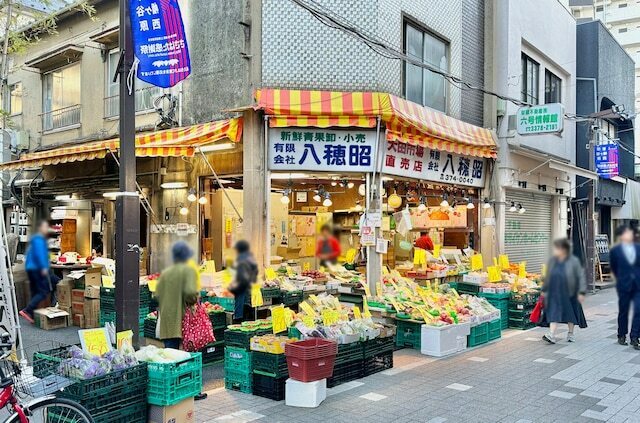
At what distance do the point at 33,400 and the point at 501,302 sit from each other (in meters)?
9.42

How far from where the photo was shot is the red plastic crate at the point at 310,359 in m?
6.39

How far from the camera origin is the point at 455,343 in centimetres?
929

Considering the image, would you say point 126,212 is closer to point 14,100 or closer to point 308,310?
point 308,310

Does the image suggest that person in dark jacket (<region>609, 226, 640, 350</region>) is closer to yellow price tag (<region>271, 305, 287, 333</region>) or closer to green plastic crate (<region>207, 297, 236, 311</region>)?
yellow price tag (<region>271, 305, 287, 333</region>)

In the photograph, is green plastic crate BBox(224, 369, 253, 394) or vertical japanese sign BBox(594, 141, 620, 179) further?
green plastic crate BBox(224, 369, 253, 394)

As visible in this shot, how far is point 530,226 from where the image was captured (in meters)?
1.83

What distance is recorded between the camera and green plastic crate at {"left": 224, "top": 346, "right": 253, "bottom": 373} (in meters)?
7.06

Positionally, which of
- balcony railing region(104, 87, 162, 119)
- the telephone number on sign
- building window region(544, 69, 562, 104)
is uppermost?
balcony railing region(104, 87, 162, 119)

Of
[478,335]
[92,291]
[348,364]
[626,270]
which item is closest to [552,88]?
[626,270]

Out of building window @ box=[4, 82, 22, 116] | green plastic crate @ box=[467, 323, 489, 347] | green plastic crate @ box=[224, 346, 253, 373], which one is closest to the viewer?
Result: green plastic crate @ box=[224, 346, 253, 373]

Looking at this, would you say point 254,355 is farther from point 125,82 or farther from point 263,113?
point 263,113

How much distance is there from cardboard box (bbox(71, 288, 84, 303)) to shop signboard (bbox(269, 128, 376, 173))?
4972 millimetres

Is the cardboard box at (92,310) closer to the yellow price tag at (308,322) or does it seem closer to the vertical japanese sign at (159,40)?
the yellow price tag at (308,322)

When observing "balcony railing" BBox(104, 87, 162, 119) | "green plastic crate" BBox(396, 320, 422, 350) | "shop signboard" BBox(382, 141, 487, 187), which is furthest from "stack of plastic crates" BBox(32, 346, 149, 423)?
"balcony railing" BBox(104, 87, 162, 119)
